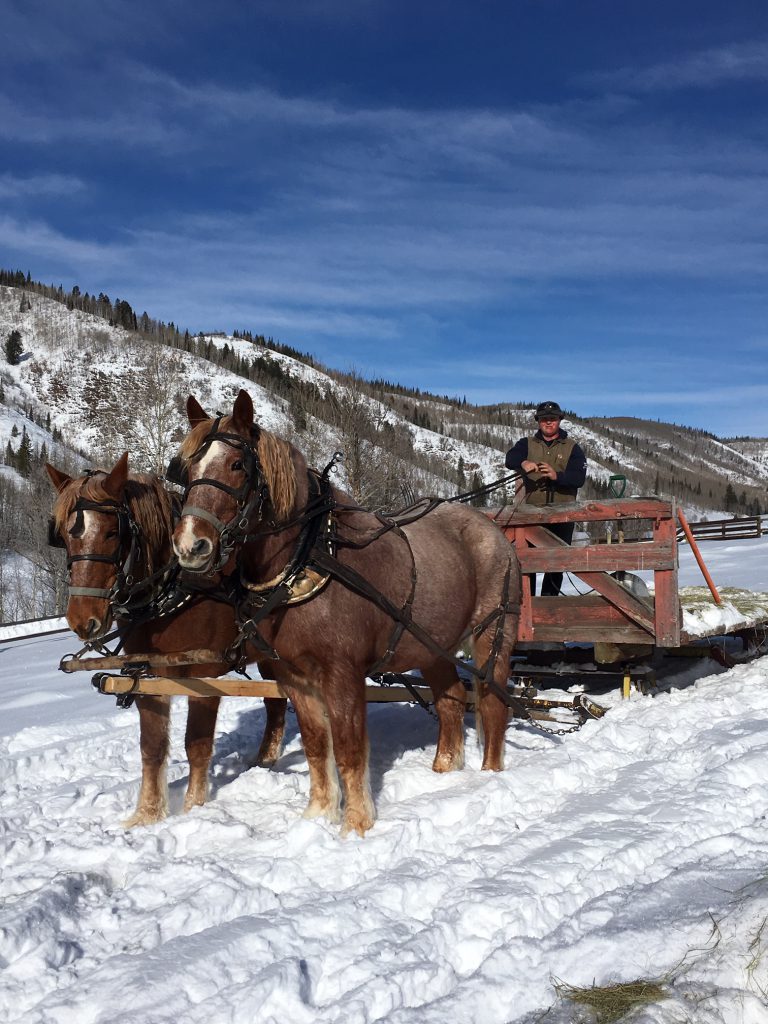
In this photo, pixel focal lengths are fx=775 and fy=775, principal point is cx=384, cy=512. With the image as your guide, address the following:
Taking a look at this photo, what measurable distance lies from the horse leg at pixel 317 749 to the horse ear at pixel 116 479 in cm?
138

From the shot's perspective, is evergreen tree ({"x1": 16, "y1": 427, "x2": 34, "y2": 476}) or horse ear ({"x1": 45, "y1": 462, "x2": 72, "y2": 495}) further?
evergreen tree ({"x1": 16, "y1": 427, "x2": 34, "y2": 476})

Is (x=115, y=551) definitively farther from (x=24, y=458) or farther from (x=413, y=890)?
(x=24, y=458)

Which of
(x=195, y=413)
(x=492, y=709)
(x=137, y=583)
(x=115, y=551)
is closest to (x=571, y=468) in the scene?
(x=492, y=709)

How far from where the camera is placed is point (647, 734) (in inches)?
209

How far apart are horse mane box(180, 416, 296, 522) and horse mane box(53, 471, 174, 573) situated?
0.59 metres

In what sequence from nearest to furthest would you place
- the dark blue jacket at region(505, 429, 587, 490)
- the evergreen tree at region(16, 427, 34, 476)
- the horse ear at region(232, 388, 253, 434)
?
1. the horse ear at region(232, 388, 253, 434)
2. the dark blue jacket at region(505, 429, 587, 490)
3. the evergreen tree at region(16, 427, 34, 476)

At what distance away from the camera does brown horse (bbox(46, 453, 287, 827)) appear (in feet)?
12.8

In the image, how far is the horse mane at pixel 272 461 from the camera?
374 cm

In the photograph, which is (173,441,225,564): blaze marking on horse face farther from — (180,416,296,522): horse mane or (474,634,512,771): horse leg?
(474,634,512,771): horse leg

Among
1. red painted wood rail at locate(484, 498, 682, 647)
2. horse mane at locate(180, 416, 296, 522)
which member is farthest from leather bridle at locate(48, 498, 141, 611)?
red painted wood rail at locate(484, 498, 682, 647)

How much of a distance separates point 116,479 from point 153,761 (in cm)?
162

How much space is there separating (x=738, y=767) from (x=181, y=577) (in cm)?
324

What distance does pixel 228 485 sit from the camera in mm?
3621

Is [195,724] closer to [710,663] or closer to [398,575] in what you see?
[398,575]
